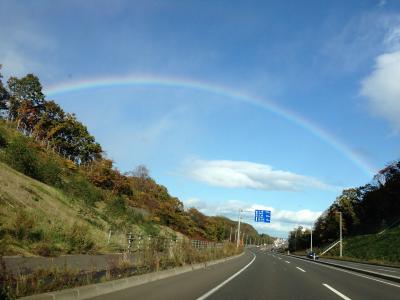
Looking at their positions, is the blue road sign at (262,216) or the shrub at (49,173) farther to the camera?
the blue road sign at (262,216)

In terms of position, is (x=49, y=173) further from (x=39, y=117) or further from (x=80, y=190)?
(x=39, y=117)


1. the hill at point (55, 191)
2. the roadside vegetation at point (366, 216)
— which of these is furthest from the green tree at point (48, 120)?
the roadside vegetation at point (366, 216)

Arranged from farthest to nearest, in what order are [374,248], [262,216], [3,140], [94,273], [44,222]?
[374,248] → [262,216] → [3,140] → [44,222] → [94,273]

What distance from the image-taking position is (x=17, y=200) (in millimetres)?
28016

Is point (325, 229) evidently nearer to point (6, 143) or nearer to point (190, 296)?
point (6, 143)

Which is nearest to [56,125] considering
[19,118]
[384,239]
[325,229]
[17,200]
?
[19,118]

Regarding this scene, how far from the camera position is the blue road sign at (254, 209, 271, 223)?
75500 millimetres

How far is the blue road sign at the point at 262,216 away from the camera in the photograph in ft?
248

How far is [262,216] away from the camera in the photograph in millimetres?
75938

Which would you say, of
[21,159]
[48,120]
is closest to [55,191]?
[21,159]

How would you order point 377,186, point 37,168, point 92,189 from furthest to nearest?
point 377,186, point 92,189, point 37,168

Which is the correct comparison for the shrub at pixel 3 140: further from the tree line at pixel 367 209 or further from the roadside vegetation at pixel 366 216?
the tree line at pixel 367 209

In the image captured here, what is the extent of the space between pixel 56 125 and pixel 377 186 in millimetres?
89073

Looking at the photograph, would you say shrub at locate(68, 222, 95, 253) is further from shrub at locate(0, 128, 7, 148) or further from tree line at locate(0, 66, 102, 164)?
tree line at locate(0, 66, 102, 164)
